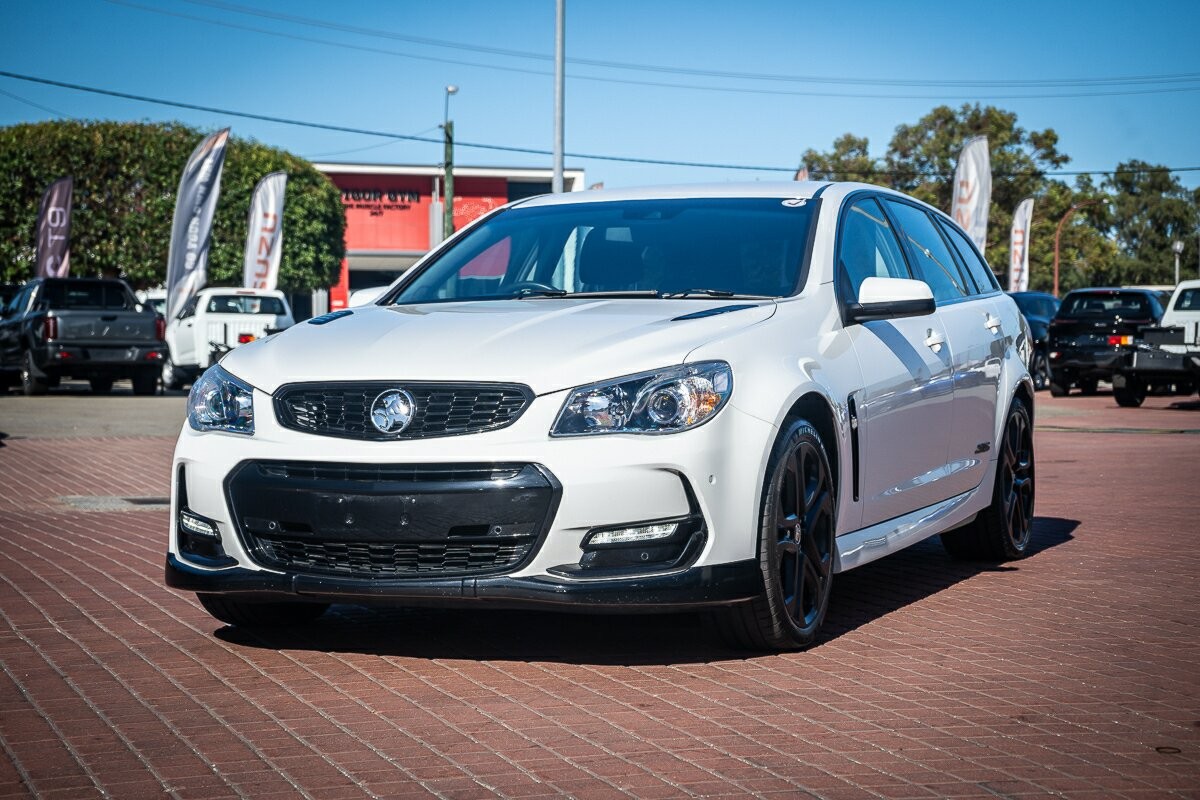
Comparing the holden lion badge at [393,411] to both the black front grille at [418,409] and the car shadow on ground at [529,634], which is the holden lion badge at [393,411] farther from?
the car shadow on ground at [529,634]

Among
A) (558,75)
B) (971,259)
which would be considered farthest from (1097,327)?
(971,259)

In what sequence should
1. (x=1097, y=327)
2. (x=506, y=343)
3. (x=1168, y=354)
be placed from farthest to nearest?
(x=1097, y=327) < (x=1168, y=354) < (x=506, y=343)

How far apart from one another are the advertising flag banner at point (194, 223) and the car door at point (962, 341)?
22.8m

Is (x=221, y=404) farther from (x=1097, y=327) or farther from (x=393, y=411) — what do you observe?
(x=1097, y=327)

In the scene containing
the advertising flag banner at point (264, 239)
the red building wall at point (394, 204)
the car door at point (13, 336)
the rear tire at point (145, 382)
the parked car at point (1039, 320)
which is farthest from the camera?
the red building wall at point (394, 204)

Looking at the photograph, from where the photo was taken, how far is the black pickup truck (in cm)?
2584

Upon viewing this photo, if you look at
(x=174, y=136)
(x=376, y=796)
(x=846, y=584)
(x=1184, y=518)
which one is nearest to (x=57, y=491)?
(x=846, y=584)

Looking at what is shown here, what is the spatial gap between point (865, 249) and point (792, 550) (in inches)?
69.2

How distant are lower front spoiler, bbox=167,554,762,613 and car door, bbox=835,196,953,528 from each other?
1.11 m

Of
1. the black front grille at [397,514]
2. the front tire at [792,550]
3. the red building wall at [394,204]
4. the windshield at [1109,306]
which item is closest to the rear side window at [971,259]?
the front tire at [792,550]

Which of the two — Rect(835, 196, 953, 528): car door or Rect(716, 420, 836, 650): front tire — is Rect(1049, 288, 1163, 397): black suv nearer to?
Rect(835, 196, 953, 528): car door

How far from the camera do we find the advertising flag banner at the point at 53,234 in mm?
33469

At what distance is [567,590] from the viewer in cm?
508

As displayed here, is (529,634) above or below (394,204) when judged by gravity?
below
